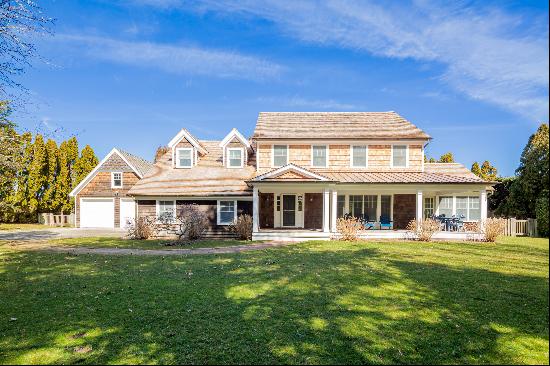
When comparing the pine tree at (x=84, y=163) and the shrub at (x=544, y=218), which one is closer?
the shrub at (x=544, y=218)

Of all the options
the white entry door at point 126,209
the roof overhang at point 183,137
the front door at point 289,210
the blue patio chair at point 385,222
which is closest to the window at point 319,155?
the front door at point 289,210

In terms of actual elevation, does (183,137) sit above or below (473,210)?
above

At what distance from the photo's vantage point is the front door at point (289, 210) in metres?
21.0

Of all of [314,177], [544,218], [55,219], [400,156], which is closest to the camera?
[544,218]

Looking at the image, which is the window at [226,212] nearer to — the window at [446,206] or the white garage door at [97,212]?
the white garage door at [97,212]

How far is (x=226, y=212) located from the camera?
2003cm

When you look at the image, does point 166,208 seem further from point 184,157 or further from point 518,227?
point 518,227

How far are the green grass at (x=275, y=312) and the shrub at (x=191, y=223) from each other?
23.0ft

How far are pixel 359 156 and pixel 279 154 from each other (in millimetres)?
5305

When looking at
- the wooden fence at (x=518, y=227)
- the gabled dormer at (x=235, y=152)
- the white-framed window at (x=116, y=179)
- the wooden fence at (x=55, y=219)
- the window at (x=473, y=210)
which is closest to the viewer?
the wooden fence at (x=518, y=227)

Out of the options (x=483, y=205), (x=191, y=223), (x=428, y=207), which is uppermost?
(x=483, y=205)

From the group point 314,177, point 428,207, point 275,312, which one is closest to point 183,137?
point 314,177

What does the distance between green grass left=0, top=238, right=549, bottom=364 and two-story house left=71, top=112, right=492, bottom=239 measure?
802 cm

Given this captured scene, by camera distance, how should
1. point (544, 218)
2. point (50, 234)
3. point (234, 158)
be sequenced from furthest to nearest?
1. point (234, 158)
2. point (50, 234)
3. point (544, 218)
